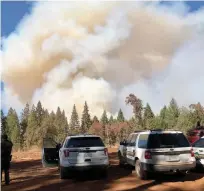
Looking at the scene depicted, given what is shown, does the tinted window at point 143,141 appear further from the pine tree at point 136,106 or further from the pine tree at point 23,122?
the pine tree at point 23,122

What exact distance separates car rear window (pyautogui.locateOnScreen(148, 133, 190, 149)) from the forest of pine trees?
103ft

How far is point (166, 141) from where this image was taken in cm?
1343

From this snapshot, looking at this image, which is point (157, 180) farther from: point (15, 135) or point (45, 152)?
point (15, 135)

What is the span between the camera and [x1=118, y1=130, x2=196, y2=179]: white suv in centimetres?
1308

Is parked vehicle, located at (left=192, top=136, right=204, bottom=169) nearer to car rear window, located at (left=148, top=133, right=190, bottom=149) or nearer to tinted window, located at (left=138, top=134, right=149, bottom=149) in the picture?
car rear window, located at (left=148, top=133, right=190, bottom=149)

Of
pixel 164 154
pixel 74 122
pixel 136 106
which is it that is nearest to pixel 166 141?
pixel 164 154

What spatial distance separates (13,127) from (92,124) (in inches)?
1048

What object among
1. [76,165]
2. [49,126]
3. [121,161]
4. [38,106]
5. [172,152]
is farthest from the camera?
[38,106]

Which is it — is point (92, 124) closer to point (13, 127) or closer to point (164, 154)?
point (13, 127)

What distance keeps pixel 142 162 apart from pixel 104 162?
5.56ft

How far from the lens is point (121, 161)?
59.0ft

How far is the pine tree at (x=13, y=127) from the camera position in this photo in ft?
380

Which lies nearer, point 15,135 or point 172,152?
point 172,152

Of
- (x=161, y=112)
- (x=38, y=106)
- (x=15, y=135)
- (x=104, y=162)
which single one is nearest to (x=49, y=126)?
(x=15, y=135)
